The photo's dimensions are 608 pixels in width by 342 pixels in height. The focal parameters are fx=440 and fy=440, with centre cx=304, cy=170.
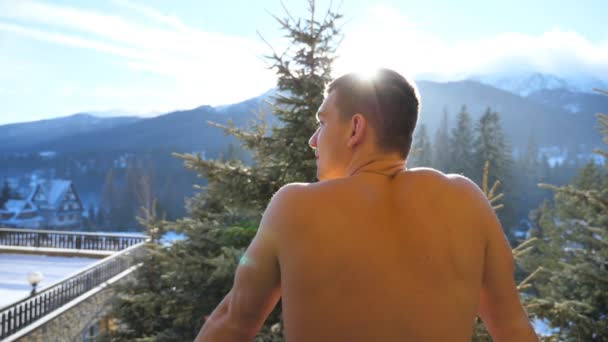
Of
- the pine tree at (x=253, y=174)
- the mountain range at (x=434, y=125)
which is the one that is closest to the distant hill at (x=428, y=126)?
the mountain range at (x=434, y=125)

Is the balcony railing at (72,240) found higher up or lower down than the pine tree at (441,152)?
lower down

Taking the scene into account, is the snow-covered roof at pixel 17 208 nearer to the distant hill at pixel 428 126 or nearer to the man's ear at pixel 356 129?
the distant hill at pixel 428 126

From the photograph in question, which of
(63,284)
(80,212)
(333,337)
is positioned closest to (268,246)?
(333,337)

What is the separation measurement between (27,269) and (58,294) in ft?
22.6

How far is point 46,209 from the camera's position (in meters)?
37.7

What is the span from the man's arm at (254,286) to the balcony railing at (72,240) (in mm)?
21236

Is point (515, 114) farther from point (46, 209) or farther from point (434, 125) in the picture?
point (46, 209)

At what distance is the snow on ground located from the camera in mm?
14270

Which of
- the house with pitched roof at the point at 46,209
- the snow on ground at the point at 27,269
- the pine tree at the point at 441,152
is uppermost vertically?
the pine tree at the point at 441,152

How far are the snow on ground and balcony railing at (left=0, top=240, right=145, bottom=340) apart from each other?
35.4 inches

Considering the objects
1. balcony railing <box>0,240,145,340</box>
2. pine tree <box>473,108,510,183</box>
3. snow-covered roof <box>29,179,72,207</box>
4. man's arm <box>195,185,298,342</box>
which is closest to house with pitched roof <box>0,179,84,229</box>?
snow-covered roof <box>29,179,72,207</box>

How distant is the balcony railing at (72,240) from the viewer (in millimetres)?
20984

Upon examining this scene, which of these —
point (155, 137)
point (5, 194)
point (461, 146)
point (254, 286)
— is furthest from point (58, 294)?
point (155, 137)

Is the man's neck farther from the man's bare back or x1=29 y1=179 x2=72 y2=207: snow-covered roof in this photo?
x1=29 y1=179 x2=72 y2=207: snow-covered roof
